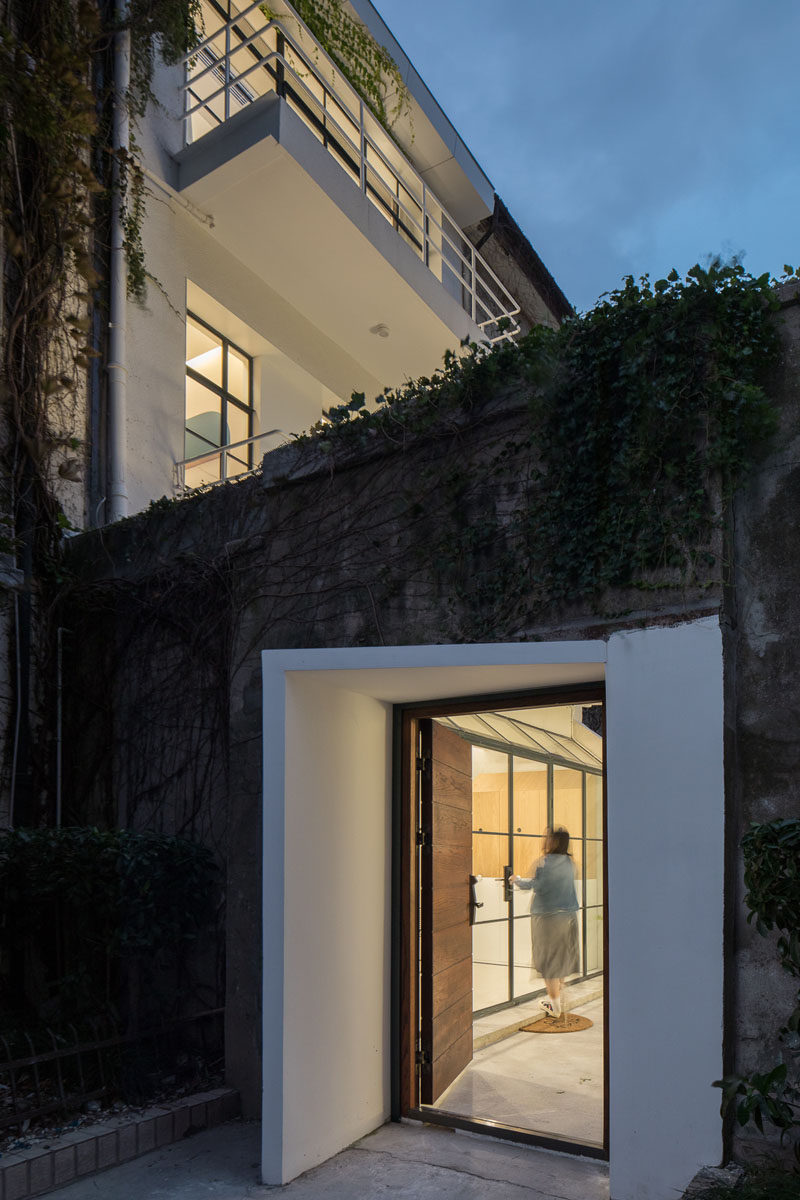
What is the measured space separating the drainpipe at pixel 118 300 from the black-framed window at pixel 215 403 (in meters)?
1.13

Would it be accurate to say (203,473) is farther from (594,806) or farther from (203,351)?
(594,806)

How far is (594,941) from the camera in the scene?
10.4 meters

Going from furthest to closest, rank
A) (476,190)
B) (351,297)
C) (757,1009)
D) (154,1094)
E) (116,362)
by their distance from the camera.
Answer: (476,190), (351,297), (116,362), (154,1094), (757,1009)

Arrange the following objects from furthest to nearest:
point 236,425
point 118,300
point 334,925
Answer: point 236,425
point 118,300
point 334,925

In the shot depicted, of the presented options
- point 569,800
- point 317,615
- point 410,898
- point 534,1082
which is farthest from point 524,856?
point 317,615

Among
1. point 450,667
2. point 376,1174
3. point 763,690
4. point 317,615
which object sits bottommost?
point 376,1174

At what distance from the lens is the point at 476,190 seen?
12750mm

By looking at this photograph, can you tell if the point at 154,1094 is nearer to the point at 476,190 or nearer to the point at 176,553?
the point at 176,553

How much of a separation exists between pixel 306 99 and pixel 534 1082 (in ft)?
32.8

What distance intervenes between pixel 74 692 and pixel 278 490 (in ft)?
8.29

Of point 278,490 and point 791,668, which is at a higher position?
point 278,490

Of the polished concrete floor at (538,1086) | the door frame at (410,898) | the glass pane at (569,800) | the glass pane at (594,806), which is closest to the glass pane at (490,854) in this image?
the glass pane at (569,800)

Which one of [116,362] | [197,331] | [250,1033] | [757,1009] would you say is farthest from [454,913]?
[197,331]

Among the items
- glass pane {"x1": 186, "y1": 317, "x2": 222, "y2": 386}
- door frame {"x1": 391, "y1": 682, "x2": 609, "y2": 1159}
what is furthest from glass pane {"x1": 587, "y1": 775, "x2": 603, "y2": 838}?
glass pane {"x1": 186, "y1": 317, "x2": 222, "y2": 386}
